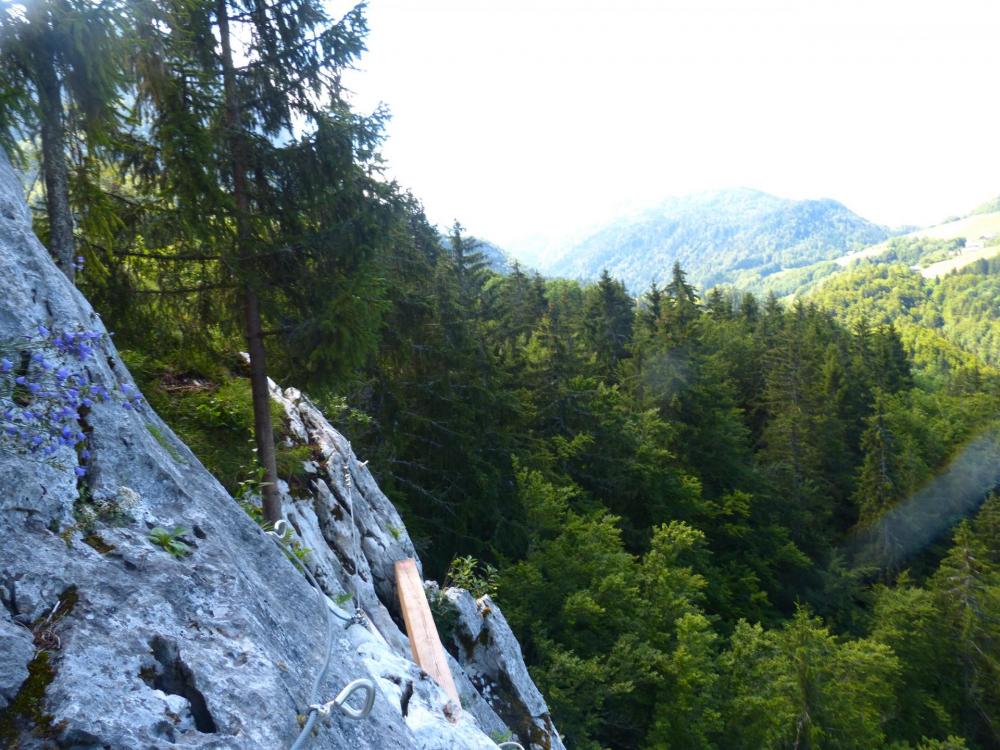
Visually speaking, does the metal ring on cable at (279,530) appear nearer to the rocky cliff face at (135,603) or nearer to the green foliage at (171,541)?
the rocky cliff face at (135,603)

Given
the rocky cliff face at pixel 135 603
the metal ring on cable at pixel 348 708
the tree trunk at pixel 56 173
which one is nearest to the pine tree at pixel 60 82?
the tree trunk at pixel 56 173

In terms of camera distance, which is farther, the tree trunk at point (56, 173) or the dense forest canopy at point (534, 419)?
the dense forest canopy at point (534, 419)

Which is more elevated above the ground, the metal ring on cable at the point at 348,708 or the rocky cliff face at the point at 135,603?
the rocky cliff face at the point at 135,603

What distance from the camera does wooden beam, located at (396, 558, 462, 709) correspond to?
6473 millimetres

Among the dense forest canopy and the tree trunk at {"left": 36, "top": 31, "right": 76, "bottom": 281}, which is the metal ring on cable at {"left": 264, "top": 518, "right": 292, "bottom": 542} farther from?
the tree trunk at {"left": 36, "top": 31, "right": 76, "bottom": 281}

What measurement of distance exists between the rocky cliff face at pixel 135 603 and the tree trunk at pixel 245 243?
2864 millimetres

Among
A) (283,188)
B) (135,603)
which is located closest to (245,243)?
(283,188)

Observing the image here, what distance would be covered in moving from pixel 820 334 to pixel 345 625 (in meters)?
51.0

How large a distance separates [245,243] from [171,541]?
509 cm

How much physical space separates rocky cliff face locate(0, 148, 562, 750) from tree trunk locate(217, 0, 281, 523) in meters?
2.86

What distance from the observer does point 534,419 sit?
23.3 m

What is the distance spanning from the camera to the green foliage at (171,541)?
9.90 feet

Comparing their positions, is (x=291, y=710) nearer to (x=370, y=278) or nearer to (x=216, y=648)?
(x=216, y=648)

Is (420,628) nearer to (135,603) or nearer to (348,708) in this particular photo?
(348,708)
